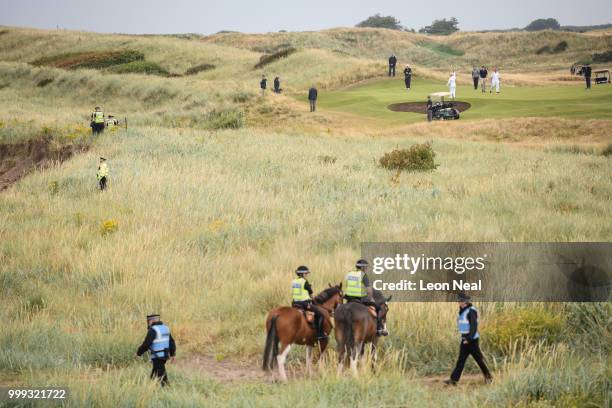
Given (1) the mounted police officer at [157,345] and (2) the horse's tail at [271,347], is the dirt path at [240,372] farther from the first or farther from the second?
(1) the mounted police officer at [157,345]

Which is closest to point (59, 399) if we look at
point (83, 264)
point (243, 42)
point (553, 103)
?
point (83, 264)

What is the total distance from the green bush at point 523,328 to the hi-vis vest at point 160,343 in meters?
5.18

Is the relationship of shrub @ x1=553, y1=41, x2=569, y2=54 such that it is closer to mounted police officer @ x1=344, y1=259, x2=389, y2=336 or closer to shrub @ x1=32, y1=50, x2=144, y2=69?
shrub @ x1=32, y1=50, x2=144, y2=69

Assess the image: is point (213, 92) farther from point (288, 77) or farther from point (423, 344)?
point (423, 344)

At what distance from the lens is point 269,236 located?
1670cm

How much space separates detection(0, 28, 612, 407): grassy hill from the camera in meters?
8.88

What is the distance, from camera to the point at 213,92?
51906mm

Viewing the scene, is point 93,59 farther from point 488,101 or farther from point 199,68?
point 488,101

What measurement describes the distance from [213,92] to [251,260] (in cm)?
3898

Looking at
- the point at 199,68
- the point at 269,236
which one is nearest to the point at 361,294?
the point at 269,236

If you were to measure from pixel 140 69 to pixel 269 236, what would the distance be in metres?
60.3

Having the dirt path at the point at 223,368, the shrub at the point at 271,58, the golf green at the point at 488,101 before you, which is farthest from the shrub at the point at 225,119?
the dirt path at the point at 223,368

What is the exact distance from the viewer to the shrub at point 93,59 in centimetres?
7569

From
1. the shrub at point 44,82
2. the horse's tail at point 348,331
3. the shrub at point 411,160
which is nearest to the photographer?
the horse's tail at point 348,331
